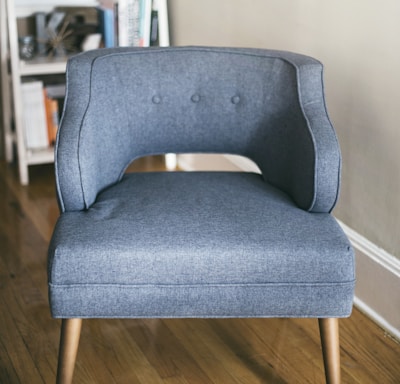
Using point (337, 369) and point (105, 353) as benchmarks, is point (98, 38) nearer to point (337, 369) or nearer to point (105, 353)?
point (105, 353)

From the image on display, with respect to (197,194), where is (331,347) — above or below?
below

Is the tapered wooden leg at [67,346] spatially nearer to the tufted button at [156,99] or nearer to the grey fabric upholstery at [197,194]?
the grey fabric upholstery at [197,194]

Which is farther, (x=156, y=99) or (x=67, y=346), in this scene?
(x=156, y=99)

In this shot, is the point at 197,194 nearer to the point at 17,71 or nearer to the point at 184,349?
the point at 184,349

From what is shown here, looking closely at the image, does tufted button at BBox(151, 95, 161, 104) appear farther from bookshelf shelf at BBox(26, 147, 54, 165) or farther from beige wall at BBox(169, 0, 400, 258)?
bookshelf shelf at BBox(26, 147, 54, 165)

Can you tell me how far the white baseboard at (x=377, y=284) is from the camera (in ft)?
7.33

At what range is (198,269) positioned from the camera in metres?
1.77

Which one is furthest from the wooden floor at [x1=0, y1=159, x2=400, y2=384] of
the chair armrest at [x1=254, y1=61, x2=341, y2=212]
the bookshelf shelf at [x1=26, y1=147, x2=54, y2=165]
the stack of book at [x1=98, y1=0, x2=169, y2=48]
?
the stack of book at [x1=98, y1=0, x2=169, y2=48]

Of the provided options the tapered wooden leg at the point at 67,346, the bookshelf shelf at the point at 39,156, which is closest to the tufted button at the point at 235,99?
the tapered wooden leg at the point at 67,346

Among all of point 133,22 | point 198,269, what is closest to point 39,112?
point 133,22

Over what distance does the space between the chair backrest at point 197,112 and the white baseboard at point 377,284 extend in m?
0.39

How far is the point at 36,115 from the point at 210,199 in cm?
158

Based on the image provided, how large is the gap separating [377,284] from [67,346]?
95cm

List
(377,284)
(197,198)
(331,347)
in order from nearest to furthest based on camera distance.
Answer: (331,347), (197,198), (377,284)
